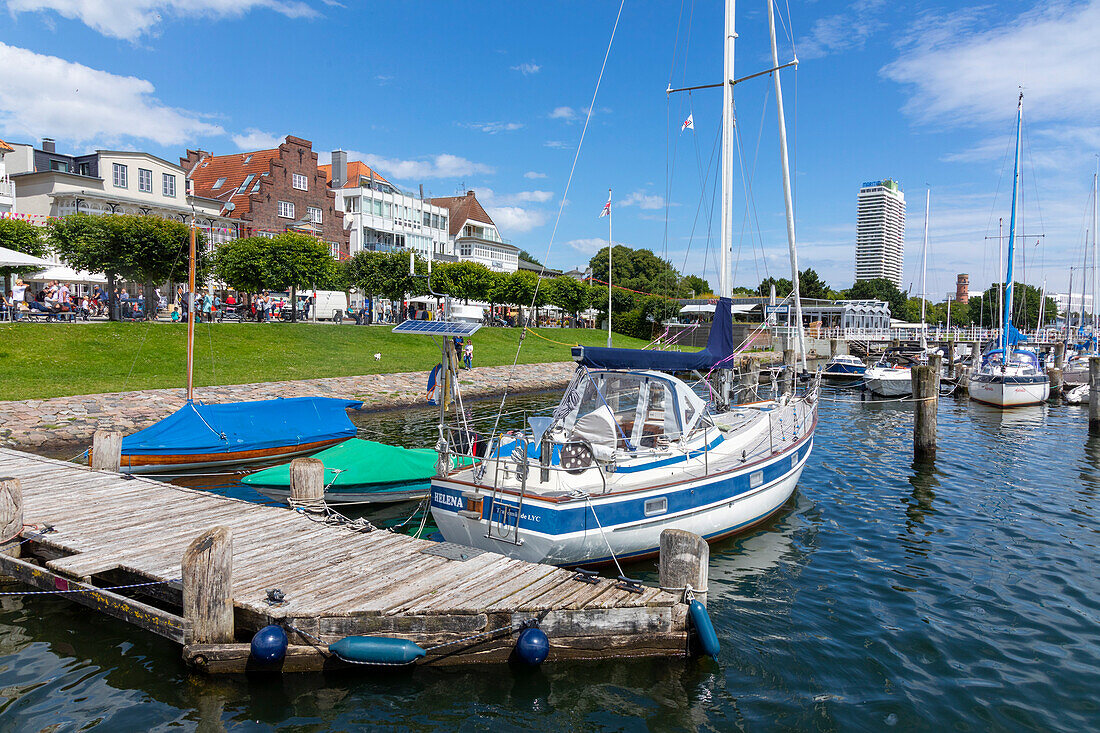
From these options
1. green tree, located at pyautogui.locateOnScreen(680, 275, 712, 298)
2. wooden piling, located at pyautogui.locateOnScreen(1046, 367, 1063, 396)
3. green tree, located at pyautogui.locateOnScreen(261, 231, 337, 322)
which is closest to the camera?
wooden piling, located at pyautogui.locateOnScreen(1046, 367, 1063, 396)

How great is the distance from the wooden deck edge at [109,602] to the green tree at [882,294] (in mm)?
121789

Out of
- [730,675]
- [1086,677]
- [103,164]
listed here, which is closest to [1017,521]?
[1086,677]

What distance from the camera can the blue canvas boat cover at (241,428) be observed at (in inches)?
651

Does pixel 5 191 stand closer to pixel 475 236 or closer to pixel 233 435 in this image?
pixel 233 435

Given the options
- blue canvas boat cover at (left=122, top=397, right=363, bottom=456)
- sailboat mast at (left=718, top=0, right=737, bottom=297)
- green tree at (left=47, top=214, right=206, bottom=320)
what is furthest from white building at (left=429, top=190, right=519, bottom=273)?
sailboat mast at (left=718, top=0, right=737, bottom=297)

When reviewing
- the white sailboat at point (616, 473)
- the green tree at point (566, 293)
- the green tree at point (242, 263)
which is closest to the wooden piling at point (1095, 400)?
the white sailboat at point (616, 473)

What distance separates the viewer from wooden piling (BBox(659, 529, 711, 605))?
776 cm

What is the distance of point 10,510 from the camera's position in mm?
9336

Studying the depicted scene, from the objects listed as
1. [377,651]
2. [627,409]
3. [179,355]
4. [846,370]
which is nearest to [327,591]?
[377,651]

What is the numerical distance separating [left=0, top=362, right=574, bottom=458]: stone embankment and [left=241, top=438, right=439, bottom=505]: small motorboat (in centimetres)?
885

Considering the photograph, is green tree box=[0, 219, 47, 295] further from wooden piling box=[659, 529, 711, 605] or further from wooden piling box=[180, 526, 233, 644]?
wooden piling box=[659, 529, 711, 605]

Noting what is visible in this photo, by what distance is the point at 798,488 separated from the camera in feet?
53.7

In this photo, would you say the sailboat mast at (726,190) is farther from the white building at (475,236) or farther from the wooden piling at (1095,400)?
the white building at (475,236)

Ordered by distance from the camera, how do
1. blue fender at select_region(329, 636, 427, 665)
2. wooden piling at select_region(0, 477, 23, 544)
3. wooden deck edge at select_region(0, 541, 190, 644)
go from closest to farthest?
blue fender at select_region(329, 636, 427, 665)
wooden deck edge at select_region(0, 541, 190, 644)
wooden piling at select_region(0, 477, 23, 544)
